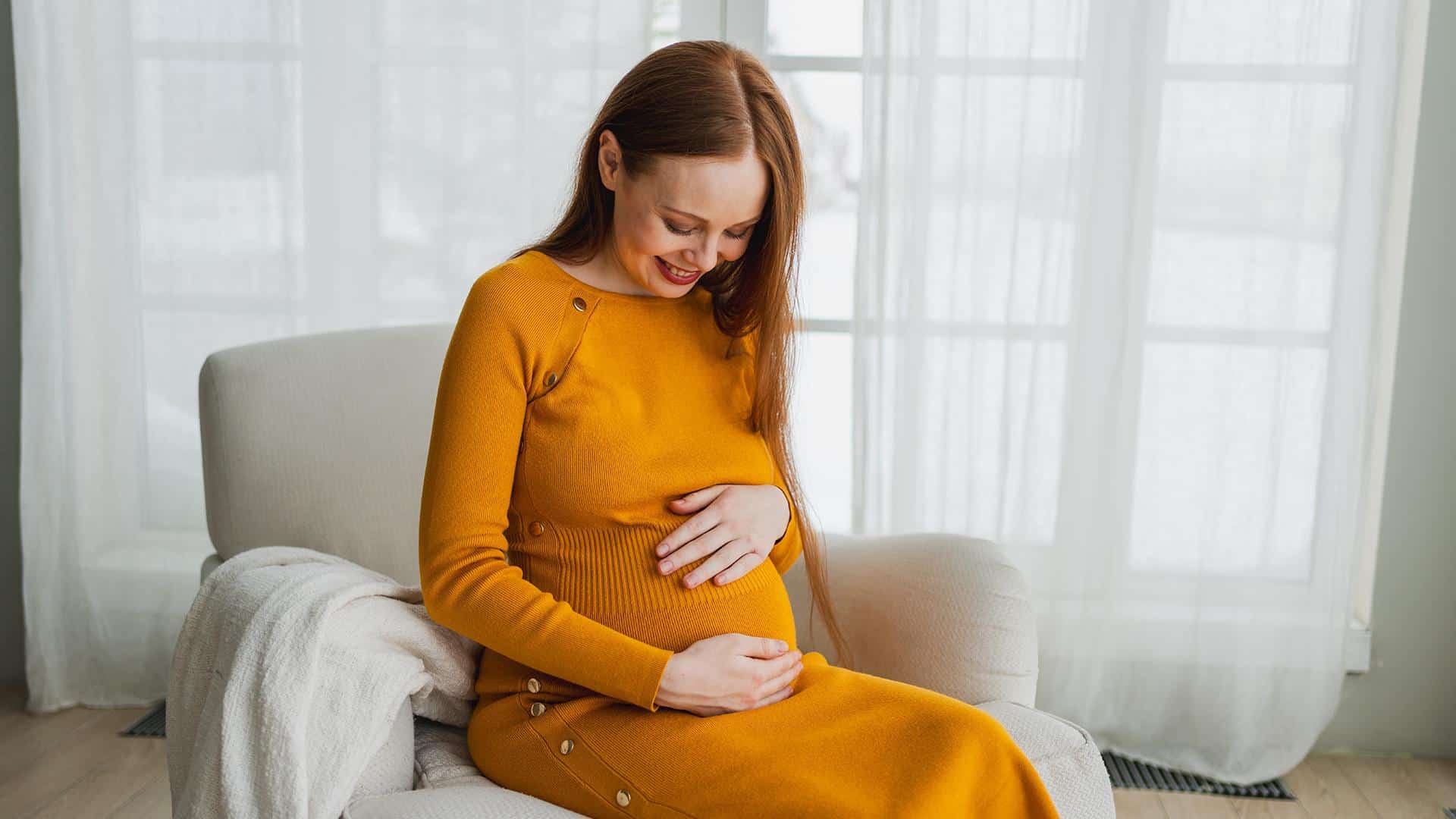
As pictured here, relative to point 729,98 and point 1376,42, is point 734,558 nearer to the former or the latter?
point 729,98

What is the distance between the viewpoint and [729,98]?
1.12 m

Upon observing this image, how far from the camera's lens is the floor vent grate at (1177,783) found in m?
2.15

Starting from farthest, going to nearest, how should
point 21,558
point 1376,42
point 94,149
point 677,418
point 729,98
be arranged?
point 21,558 < point 94,149 < point 1376,42 < point 677,418 < point 729,98

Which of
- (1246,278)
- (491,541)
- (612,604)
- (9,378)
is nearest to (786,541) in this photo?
(612,604)

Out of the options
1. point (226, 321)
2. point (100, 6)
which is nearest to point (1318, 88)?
point (226, 321)

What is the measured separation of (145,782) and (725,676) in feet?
4.61

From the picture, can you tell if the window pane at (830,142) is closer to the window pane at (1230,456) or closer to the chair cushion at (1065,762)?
the window pane at (1230,456)

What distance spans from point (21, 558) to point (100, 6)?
1.07 meters

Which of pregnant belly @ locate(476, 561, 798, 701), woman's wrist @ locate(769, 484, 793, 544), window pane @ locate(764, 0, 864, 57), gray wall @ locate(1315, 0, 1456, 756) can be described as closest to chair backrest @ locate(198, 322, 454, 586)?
pregnant belly @ locate(476, 561, 798, 701)

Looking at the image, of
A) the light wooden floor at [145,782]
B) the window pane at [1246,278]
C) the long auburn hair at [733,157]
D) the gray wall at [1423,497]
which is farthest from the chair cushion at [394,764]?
the gray wall at [1423,497]

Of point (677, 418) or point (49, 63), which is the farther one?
point (49, 63)

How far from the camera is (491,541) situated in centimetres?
113

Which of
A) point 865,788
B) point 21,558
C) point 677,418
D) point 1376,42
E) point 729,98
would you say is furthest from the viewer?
point 21,558

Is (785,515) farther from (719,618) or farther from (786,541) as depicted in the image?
(719,618)
